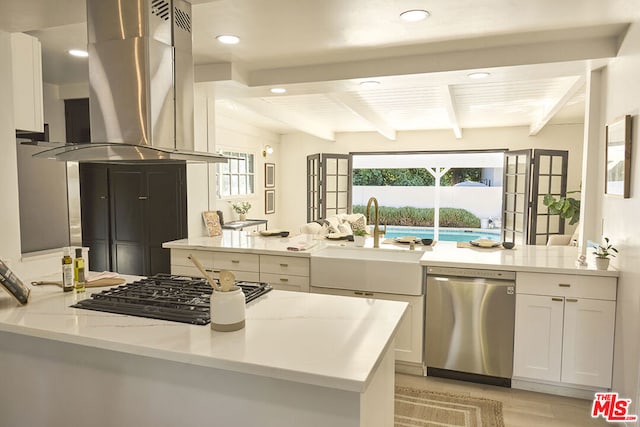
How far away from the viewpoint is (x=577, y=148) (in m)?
7.36

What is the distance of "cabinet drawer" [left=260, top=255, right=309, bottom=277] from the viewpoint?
3264mm

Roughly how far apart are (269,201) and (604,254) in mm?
6758

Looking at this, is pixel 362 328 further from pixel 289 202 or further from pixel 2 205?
pixel 289 202

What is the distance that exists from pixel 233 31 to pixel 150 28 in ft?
3.47

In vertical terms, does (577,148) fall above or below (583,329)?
above

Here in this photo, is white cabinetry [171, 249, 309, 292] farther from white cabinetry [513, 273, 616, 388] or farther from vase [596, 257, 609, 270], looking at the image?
vase [596, 257, 609, 270]

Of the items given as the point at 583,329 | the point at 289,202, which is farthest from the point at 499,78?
the point at 289,202

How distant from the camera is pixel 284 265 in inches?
130

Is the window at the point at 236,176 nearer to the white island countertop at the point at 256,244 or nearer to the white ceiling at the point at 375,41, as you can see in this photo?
the white ceiling at the point at 375,41

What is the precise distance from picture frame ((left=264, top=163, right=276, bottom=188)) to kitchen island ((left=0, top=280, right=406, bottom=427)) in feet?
21.8

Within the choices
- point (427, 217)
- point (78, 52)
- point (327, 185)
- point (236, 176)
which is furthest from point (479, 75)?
point (427, 217)

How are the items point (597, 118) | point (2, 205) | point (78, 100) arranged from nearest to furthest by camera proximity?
point (2, 205) → point (597, 118) → point (78, 100)

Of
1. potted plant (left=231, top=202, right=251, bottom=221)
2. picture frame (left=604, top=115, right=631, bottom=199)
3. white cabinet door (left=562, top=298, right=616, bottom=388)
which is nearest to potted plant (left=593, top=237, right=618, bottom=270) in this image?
white cabinet door (left=562, top=298, right=616, bottom=388)

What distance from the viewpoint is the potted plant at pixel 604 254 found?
260cm
